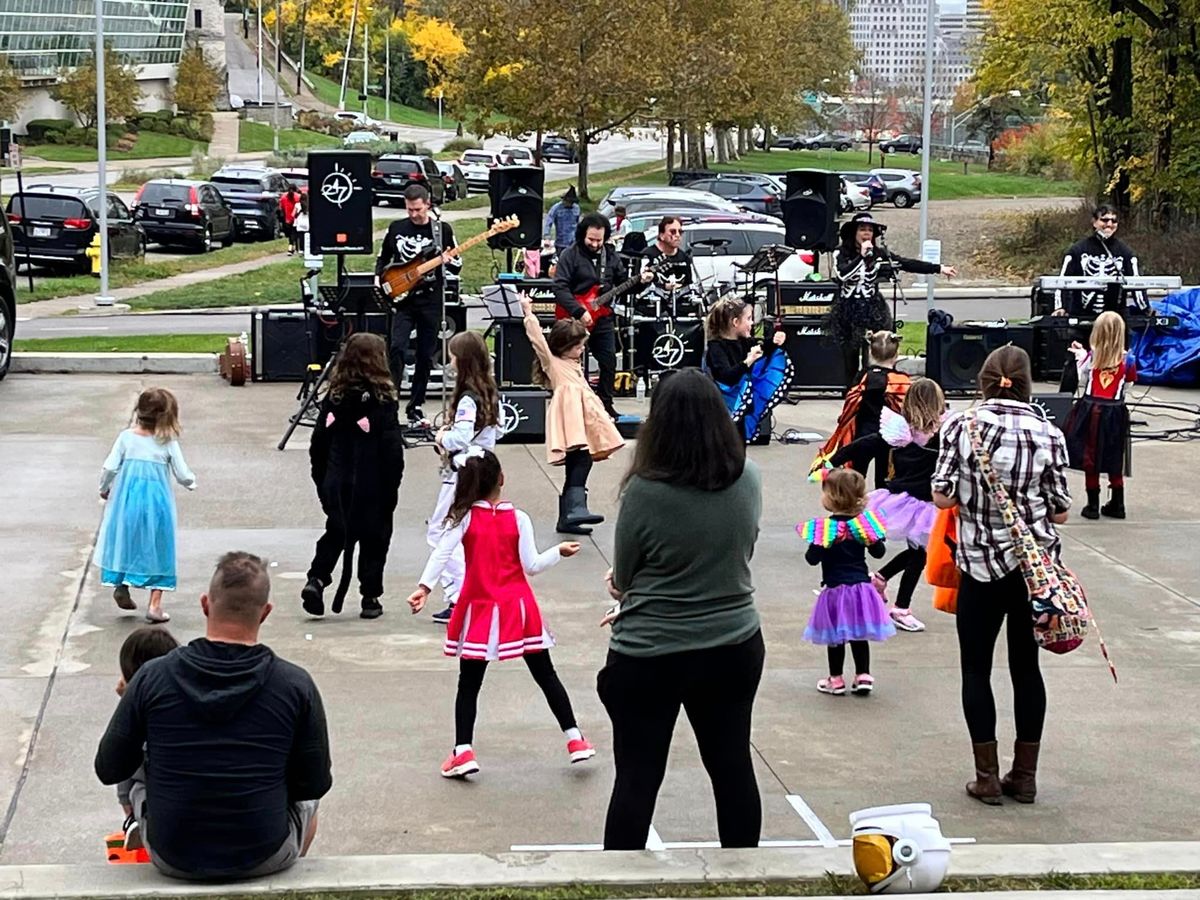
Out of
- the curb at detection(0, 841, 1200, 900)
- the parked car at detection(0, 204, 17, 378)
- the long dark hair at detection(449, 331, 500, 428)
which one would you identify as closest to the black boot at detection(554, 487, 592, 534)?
the long dark hair at detection(449, 331, 500, 428)

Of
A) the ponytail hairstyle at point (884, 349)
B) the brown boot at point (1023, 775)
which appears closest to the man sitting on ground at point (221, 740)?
the brown boot at point (1023, 775)

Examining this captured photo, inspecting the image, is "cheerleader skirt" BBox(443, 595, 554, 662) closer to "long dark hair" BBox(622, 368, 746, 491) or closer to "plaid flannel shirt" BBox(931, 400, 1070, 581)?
"plaid flannel shirt" BBox(931, 400, 1070, 581)

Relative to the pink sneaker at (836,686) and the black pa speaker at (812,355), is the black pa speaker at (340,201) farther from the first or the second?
the pink sneaker at (836,686)

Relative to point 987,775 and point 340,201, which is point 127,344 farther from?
point 987,775

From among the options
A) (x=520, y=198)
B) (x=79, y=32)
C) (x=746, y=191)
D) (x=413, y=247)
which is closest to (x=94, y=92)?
(x=79, y=32)

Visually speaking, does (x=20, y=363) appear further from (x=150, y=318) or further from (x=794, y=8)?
(x=794, y=8)

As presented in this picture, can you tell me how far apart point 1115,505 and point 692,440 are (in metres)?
8.07

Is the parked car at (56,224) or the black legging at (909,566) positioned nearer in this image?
the black legging at (909,566)

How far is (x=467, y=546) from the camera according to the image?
695 centimetres

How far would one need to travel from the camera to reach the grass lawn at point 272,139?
78.9 m

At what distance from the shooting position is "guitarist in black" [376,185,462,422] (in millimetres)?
15133

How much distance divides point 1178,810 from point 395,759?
3098 mm

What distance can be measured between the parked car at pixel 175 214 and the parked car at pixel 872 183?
2568 centimetres

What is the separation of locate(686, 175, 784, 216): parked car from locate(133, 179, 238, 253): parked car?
1525 cm
